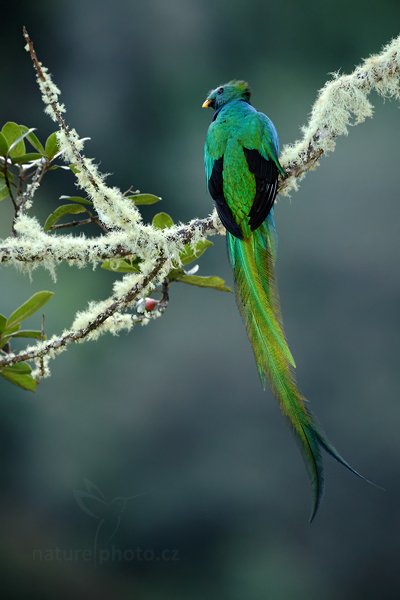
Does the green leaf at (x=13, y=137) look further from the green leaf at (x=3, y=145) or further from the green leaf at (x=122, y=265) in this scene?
the green leaf at (x=122, y=265)

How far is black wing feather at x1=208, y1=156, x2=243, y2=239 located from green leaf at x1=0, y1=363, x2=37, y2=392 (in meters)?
0.50

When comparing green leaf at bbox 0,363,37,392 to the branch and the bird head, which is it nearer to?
the branch

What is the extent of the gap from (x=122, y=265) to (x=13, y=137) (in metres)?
0.39

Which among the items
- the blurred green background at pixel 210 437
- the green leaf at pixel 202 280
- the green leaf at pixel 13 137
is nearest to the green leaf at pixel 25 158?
the green leaf at pixel 13 137

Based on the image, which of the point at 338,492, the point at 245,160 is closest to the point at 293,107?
the point at 338,492

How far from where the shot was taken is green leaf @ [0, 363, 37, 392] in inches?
62.6

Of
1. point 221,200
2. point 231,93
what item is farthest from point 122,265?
point 231,93

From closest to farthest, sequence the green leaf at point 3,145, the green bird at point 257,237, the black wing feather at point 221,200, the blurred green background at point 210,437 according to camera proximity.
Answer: the green bird at point 257,237, the black wing feather at point 221,200, the green leaf at point 3,145, the blurred green background at point 210,437

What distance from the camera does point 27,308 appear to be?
162cm

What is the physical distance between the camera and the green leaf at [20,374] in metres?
1.59

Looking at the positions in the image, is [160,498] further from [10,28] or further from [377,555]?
[10,28]

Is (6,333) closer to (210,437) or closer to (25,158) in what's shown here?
(25,158)

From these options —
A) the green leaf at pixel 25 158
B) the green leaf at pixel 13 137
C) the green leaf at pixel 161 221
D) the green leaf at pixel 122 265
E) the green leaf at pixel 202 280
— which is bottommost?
the green leaf at pixel 122 265

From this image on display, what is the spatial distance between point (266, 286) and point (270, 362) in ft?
0.59
